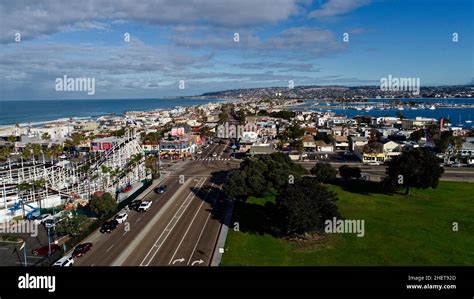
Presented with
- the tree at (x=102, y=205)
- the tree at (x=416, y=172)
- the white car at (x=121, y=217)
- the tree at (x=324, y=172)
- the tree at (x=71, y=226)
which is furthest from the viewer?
the tree at (x=324, y=172)

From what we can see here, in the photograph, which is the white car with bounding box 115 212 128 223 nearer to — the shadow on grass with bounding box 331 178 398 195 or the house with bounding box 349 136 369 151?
the shadow on grass with bounding box 331 178 398 195

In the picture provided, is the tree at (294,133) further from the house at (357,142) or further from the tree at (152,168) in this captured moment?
the tree at (152,168)

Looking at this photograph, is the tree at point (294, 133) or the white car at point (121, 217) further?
the tree at point (294, 133)

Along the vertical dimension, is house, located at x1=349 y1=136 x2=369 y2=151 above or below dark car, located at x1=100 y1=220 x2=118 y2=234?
above

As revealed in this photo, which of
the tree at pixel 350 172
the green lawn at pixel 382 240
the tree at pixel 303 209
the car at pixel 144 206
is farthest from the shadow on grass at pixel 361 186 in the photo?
the car at pixel 144 206

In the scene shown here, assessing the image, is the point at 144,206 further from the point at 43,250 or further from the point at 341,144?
the point at 341,144

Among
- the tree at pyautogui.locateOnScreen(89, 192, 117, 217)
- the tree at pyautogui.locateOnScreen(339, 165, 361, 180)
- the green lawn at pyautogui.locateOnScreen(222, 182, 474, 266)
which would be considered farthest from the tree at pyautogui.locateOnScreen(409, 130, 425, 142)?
the tree at pyautogui.locateOnScreen(89, 192, 117, 217)

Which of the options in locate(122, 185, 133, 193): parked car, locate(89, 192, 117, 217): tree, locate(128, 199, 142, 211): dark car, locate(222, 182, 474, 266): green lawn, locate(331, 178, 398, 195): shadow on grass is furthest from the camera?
locate(122, 185, 133, 193): parked car

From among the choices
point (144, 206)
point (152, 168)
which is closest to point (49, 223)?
point (144, 206)
